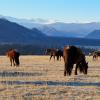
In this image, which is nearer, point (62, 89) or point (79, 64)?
point (62, 89)

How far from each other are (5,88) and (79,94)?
327 cm

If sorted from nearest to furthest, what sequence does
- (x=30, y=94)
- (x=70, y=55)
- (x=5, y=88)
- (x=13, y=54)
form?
(x=30, y=94)
(x=5, y=88)
(x=70, y=55)
(x=13, y=54)

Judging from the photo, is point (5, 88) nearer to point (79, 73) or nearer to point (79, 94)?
point (79, 94)

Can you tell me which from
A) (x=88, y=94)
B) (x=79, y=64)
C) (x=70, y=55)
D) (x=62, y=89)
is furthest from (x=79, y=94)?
(x=79, y=64)

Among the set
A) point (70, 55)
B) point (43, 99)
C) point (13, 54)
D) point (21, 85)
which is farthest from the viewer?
point (13, 54)

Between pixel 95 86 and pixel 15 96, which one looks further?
pixel 95 86

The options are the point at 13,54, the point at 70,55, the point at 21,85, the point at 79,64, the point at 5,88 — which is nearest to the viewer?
the point at 5,88

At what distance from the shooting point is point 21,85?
19.5 metres

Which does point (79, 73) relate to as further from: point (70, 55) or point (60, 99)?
point (60, 99)

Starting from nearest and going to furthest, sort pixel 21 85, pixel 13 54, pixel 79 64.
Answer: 1. pixel 21 85
2. pixel 79 64
3. pixel 13 54

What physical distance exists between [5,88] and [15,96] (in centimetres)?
228

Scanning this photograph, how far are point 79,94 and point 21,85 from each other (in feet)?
12.0

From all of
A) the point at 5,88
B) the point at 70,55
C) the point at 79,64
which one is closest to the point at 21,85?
the point at 5,88

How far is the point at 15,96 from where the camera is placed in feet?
52.2
